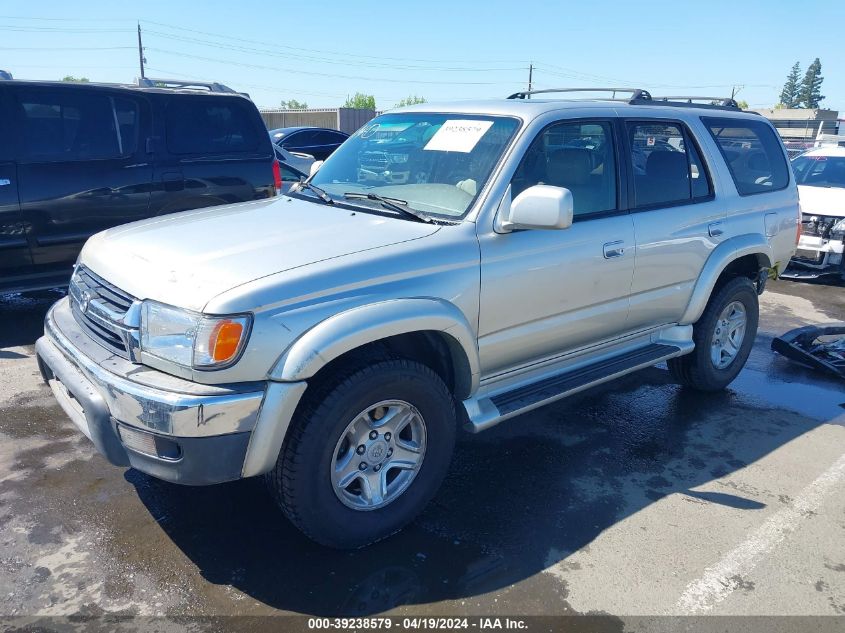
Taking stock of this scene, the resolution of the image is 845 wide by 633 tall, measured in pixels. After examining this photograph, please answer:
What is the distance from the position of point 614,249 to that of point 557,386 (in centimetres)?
84

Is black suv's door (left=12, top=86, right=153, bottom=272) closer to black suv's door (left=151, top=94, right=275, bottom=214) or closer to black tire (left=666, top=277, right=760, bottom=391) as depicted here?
black suv's door (left=151, top=94, right=275, bottom=214)

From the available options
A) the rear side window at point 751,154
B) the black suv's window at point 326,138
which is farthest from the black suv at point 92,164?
the black suv's window at point 326,138

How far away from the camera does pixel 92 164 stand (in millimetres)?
5730

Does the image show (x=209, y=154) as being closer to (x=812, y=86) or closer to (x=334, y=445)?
(x=334, y=445)

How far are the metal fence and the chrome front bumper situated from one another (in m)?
27.1

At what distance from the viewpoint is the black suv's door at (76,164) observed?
5529 mm

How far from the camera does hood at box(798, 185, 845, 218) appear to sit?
8453 mm

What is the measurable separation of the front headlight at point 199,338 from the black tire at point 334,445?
0.41 metres

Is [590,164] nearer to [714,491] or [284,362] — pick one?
[714,491]

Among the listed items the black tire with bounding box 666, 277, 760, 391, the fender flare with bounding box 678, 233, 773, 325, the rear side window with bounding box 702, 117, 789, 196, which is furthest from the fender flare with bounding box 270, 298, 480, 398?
the rear side window with bounding box 702, 117, 789, 196

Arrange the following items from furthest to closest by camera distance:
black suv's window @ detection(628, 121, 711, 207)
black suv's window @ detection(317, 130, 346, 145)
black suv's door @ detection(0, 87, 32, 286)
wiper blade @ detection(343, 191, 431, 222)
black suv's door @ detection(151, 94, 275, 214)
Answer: black suv's window @ detection(317, 130, 346, 145)
black suv's door @ detection(151, 94, 275, 214)
black suv's door @ detection(0, 87, 32, 286)
black suv's window @ detection(628, 121, 711, 207)
wiper blade @ detection(343, 191, 431, 222)

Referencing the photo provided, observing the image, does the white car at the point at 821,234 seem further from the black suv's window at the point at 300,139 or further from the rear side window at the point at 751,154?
the black suv's window at the point at 300,139

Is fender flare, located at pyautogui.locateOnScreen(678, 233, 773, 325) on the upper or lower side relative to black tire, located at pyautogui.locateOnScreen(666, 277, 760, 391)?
upper

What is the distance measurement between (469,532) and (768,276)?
3372 millimetres
